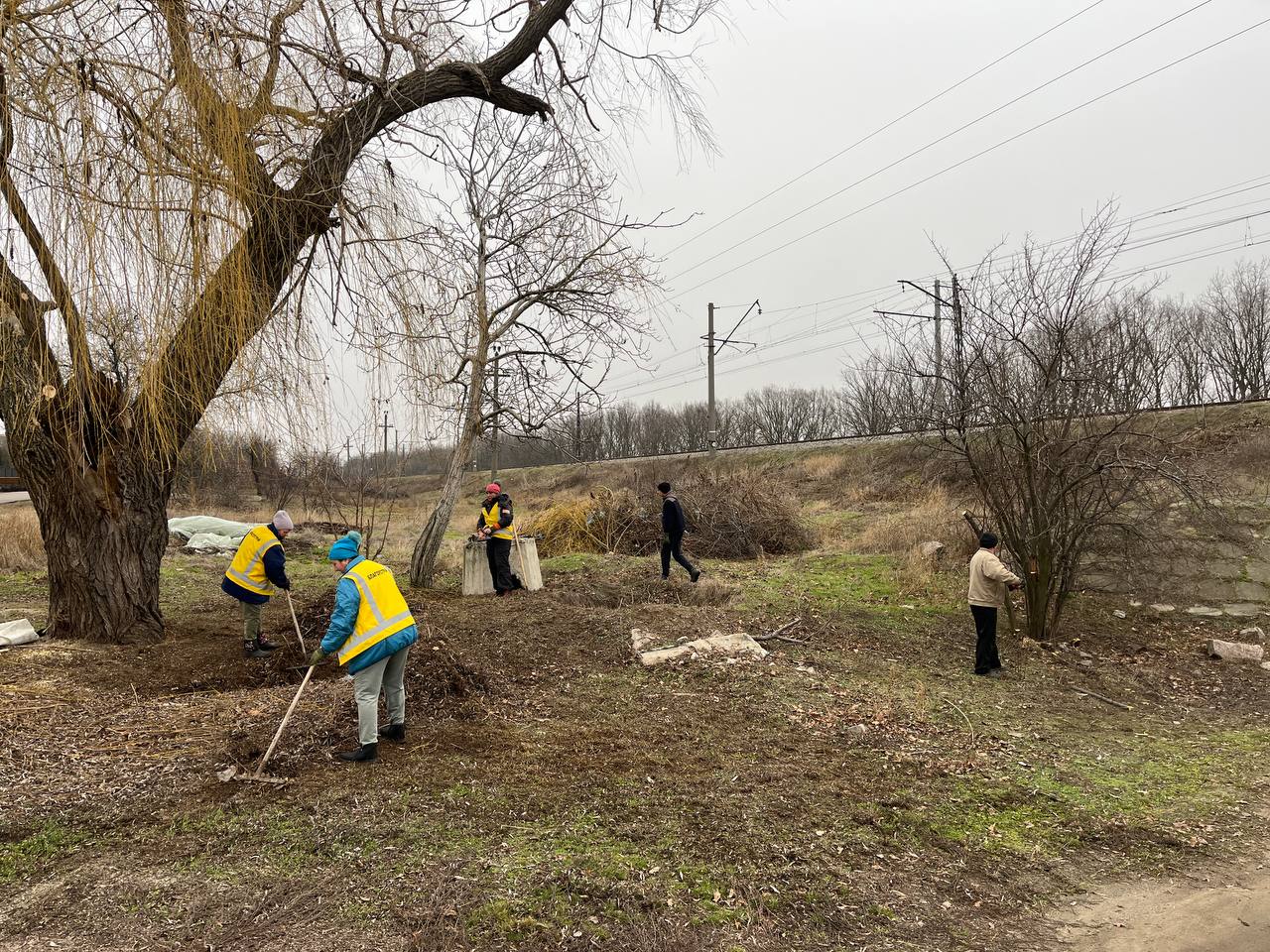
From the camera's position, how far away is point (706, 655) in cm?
Result: 754

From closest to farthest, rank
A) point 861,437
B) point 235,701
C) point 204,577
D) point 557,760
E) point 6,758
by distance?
1. point 6,758
2. point 557,760
3. point 235,701
4. point 204,577
5. point 861,437

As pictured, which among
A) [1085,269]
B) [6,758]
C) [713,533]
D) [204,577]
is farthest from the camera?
[713,533]

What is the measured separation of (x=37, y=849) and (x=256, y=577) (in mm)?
Result: 3943

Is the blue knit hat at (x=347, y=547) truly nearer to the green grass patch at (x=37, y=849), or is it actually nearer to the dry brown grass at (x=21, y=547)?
the green grass patch at (x=37, y=849)

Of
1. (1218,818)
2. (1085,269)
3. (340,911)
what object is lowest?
(1218,818)

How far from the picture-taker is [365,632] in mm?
4914

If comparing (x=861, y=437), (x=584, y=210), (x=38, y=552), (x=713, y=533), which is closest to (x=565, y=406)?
(x=584, y=210)

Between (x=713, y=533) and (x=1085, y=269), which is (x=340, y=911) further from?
(x=713, y=533)

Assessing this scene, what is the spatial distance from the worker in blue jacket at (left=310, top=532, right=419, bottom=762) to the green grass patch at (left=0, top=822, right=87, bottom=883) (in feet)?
4.61

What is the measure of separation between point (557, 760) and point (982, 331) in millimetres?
7074

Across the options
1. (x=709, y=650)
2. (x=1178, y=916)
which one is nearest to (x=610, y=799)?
(x=1178, y=916)

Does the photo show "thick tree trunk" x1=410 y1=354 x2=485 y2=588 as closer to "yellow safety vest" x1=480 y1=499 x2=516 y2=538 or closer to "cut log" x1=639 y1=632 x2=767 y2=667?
"yellow safety vest" x1=480 y1=499 x2=516 y2=538

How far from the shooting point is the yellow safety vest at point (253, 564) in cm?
752

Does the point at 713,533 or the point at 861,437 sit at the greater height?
the point at 861,437
